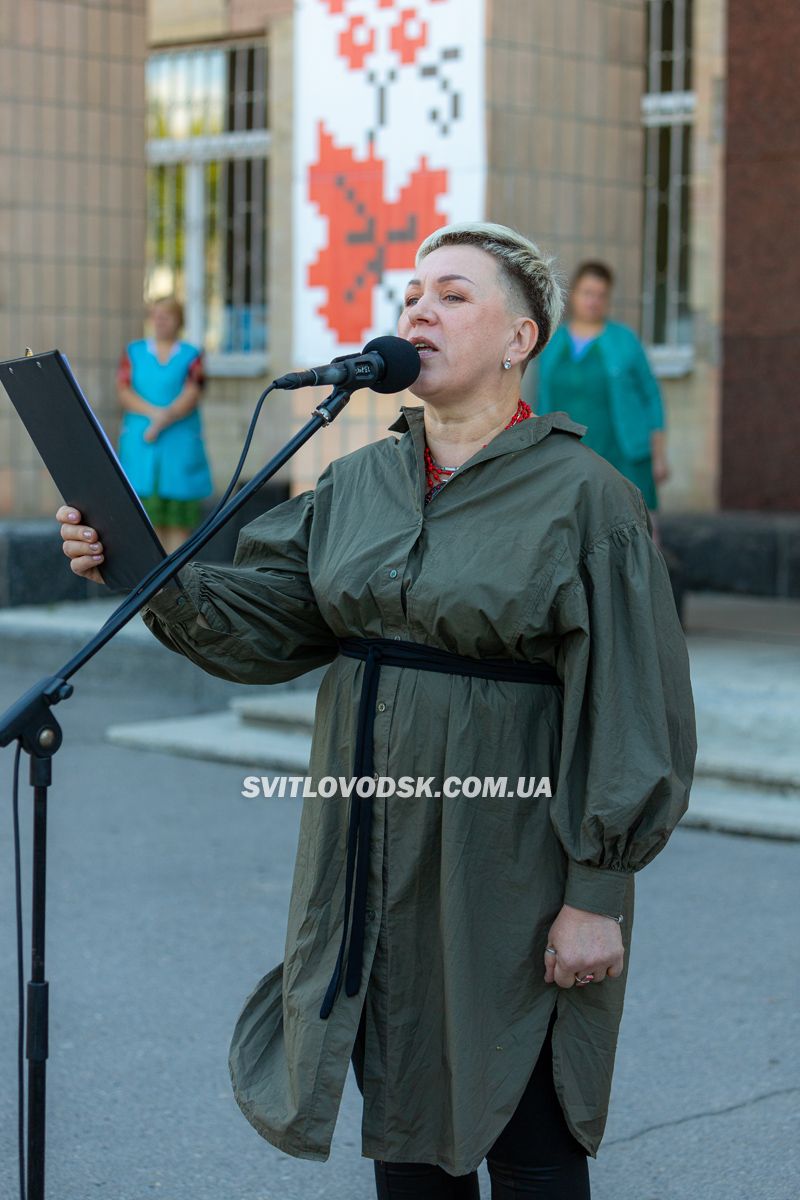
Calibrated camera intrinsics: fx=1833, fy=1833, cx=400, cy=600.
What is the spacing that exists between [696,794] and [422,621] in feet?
14.8

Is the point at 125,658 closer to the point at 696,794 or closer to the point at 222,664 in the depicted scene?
the point at 696,794

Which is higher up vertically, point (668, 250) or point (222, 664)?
point (668, 250)

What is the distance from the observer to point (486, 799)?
2785 millimetres

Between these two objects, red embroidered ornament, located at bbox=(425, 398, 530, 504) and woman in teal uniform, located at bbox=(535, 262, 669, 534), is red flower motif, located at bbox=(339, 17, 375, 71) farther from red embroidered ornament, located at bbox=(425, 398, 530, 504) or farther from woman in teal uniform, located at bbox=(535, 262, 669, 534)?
red embroidered ornament, located at bbox=(425, 398, 530, 504)

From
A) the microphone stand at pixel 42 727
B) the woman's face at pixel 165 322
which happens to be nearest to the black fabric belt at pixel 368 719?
the microphone stand at pixel 42 727

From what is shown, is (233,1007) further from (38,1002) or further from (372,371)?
(372,371)

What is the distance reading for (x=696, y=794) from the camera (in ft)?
23.2

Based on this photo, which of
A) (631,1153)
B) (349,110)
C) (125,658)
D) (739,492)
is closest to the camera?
(631,1153)

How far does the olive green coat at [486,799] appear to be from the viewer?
8.96 ft

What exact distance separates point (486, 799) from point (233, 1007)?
7.60ft

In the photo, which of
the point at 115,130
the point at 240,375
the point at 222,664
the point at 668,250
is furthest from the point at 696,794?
the point at 240,375

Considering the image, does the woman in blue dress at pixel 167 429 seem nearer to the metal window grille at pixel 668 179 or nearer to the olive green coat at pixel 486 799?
the metal window grille at pixel 668 179

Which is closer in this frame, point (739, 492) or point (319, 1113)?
point (319, 1113)

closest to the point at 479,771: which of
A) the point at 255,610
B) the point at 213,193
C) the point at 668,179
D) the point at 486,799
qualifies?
the point at 486,799
